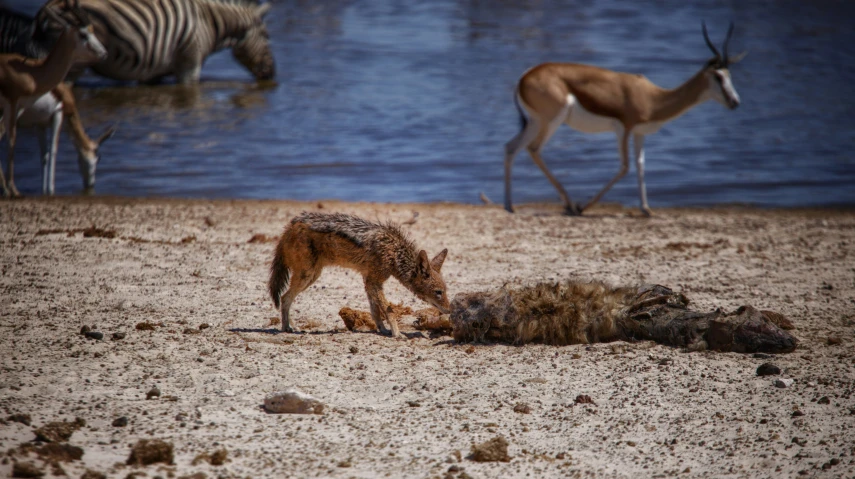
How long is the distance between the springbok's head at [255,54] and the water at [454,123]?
46 centimetres

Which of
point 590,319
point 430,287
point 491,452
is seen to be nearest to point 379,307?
point 430,287

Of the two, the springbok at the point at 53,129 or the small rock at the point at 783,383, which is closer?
the small rock at the point at 783,383

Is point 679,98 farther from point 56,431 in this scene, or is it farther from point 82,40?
point 56,431

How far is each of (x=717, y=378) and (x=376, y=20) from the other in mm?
28413

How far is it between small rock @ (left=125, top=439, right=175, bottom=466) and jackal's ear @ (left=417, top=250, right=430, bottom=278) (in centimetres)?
257

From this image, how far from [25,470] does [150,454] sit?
0.52 meters

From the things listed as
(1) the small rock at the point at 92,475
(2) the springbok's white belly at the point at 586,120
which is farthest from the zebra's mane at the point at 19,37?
(1) the small rock at the point at 92,475

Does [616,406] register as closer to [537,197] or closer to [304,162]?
[537,197]

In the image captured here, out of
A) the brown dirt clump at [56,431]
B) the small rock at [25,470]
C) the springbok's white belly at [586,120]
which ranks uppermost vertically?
the small rock at [25,470]

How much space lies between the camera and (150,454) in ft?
13.8

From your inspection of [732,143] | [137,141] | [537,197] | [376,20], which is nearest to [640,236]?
[537,197]

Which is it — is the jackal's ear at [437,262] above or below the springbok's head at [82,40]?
below

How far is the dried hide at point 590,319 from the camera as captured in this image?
19.8 ft

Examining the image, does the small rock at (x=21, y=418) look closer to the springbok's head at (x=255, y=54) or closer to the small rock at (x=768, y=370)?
the small rock at (x=768, y=370)
